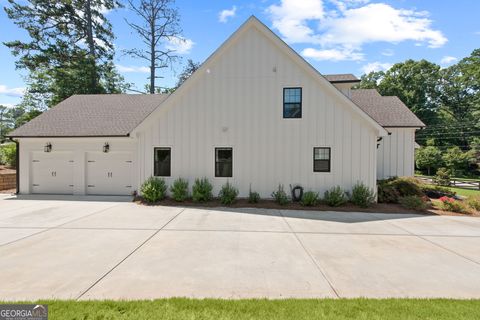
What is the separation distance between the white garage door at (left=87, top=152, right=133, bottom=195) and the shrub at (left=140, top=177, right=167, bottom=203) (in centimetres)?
228

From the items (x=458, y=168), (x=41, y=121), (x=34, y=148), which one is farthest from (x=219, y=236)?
(x=458, y=168)

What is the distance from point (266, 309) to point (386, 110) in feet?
53.9

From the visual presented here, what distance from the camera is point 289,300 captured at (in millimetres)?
3562

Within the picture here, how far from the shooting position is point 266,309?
3.33 m

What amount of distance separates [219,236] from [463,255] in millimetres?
5654

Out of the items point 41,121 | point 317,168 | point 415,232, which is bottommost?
point 415,232

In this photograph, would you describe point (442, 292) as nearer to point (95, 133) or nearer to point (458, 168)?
point (95, 133)

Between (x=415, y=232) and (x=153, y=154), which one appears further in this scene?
(x=153, y=154)

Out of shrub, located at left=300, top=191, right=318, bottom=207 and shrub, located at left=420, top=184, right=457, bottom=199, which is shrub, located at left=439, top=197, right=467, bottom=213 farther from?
A: shrub, located at left=300, top=191, right=318, bottom=207

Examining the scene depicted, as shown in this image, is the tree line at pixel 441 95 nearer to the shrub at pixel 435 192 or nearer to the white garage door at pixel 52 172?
the shrub at pixel 435 192

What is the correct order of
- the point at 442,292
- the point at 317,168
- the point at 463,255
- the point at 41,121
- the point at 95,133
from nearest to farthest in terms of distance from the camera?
the point at 442,292, the point at 463,255, the point at 317,168, the point at 95,133, the point at 41,121

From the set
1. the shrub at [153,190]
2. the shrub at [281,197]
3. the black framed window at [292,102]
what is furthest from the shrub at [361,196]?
the shrub at [153,190]

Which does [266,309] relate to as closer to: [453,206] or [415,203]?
[415,203]

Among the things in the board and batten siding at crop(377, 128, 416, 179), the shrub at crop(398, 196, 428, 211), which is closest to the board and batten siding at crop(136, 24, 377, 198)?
the shrub at crop(398, 196, 428, 211)
